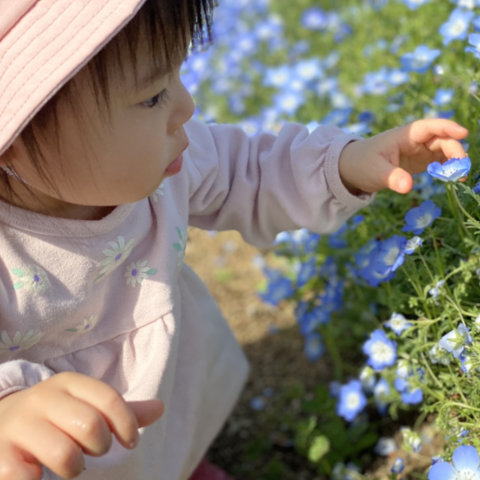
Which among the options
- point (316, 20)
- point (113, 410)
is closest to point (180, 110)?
point (113, 410)

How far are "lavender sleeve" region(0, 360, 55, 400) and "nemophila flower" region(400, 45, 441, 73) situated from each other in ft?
3.74

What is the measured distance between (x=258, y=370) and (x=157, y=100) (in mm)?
1188

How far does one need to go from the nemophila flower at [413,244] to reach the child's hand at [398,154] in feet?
0.32

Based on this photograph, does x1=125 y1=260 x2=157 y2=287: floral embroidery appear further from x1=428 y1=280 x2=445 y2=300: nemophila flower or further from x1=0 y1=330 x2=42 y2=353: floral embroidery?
x1=428 y1=280 x2=445 y2=300: nemophila flower

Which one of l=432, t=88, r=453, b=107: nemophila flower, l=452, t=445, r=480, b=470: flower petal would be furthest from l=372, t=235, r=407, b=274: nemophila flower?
l=432, t=88, r=453, b=107: nemophila flower

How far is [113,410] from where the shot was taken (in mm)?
879

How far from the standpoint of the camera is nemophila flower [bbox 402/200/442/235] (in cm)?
132

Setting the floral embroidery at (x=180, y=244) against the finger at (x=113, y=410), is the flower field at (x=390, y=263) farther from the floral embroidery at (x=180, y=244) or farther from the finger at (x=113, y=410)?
the finger at (x=113, y=410)

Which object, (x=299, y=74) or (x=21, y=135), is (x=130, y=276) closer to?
(x=21, y=135)

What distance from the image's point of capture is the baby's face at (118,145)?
106cm

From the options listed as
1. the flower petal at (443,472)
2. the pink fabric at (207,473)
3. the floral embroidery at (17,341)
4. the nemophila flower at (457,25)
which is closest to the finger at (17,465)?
the floral embroidery at (17,341)

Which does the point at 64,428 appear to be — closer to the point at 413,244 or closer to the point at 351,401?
the point at 413,244

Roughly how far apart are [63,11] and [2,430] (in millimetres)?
538

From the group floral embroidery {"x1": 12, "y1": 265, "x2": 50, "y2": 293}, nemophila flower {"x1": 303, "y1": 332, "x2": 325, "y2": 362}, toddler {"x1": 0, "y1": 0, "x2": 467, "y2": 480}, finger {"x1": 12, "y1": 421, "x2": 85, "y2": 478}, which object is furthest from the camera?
nemophila flower {"x1": 303, "y1": 332, "x2": 325, "y2": 362}
